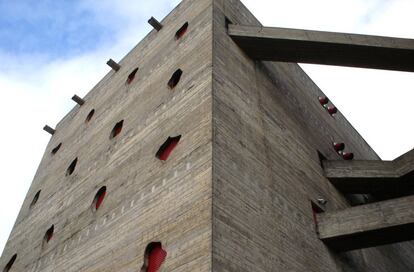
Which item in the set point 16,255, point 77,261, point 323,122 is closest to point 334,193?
point 323,122

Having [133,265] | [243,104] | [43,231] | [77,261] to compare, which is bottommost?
[133,265]

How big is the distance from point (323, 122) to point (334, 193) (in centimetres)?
315

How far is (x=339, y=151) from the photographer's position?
12.7m

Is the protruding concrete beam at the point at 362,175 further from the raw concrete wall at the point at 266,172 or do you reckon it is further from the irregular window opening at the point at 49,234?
the irregular window opening at the point at 49,234

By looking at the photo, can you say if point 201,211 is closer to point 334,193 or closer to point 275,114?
point 275,114

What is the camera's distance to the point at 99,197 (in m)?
9.48

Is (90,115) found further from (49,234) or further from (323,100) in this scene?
(323,100)

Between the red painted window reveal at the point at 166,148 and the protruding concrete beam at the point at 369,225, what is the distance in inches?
127

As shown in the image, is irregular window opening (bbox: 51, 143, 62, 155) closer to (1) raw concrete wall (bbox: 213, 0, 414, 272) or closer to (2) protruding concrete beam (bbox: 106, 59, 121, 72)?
(2) protruding concrete beam (bbox: 106, 59, 121, 72)

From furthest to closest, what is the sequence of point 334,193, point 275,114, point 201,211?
point 334,193, point 275,114, point 201,211

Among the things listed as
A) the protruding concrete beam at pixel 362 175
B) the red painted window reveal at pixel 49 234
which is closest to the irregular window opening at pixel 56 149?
the red painted window reveal at pixel 49 234

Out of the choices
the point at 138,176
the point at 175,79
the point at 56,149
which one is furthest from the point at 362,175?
the point at 56,149

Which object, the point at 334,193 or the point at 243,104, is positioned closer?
the point at 243,104

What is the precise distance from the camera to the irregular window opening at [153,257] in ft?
20.9
